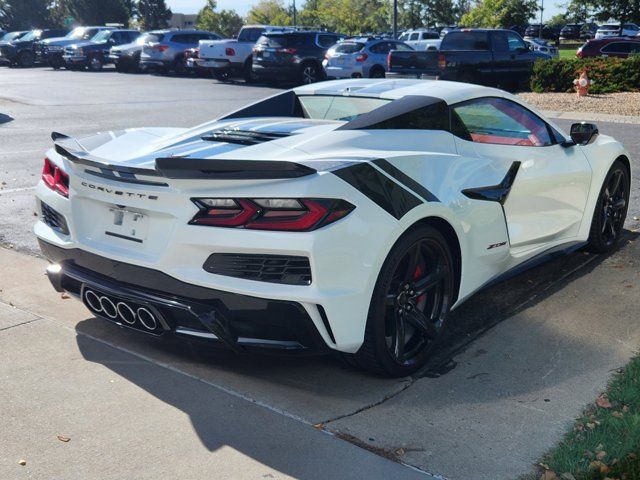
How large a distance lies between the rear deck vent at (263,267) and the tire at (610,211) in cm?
317

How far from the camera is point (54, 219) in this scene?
4457 mm

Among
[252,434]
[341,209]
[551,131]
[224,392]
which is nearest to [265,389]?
[224,392]

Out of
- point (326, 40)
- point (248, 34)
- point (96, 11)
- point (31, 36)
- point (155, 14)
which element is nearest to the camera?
point (326, 40)

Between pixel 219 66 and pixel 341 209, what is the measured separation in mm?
24473

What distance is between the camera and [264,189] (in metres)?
3.68

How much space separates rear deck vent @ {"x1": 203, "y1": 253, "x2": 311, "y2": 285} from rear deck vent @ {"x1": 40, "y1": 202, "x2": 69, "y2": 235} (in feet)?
3.46

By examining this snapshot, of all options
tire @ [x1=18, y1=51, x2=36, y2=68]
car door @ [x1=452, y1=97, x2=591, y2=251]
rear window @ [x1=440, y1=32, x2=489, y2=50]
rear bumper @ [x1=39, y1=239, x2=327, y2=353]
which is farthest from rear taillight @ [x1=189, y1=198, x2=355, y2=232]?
tire @ [x1=18, y1=51, x2=36, y2=68]

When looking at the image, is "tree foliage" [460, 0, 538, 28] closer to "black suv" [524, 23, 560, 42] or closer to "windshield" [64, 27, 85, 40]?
"black suv" [524, 23, 560, 42]

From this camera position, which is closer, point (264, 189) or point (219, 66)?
point (264, 189)

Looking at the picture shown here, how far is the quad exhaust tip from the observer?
3.96 meters

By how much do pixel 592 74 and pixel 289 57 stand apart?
28.7 ft

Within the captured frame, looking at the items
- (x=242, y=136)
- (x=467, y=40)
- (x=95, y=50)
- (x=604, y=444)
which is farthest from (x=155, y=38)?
(x=604, y=444)

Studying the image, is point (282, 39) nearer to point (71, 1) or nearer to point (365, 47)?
point (365, 47)

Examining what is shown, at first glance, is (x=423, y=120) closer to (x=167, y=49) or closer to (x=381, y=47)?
(x=381, y=47)
